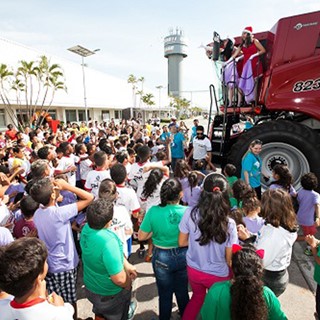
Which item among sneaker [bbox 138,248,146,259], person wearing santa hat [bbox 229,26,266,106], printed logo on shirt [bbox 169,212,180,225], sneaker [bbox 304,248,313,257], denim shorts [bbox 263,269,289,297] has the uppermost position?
person wearing santa hat [bbox 229,26,266,106]

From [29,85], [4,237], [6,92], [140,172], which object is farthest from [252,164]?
A: [29,85]

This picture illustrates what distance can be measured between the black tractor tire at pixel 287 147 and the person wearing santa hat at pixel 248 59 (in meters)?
1.07

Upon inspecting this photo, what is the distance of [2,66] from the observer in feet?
55.4

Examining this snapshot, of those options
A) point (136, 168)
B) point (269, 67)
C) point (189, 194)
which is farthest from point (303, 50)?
point (136, 168)

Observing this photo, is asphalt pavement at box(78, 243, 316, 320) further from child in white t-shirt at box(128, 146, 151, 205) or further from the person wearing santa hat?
the person wearing santa hat

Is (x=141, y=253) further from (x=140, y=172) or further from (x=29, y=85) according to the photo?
(x=29, y=85)

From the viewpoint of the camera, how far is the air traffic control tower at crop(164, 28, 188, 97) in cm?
10562

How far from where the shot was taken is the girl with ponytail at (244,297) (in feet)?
4.63

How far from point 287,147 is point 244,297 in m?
4.06

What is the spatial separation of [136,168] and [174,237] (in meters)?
2.02

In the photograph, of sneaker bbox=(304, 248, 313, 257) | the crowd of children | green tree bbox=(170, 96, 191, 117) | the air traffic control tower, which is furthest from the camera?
the air traffic control tower

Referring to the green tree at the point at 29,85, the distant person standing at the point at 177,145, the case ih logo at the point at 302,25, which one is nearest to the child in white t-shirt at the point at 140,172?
the distant person standing at the point at 177,145

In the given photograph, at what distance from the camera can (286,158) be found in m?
4.91

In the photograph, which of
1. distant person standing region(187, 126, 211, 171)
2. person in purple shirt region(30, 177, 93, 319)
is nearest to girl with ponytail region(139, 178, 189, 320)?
person in purple shirt region(30, 177, 93, 319)
